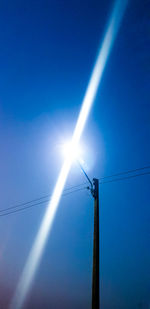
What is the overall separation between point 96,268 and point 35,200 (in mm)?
10351

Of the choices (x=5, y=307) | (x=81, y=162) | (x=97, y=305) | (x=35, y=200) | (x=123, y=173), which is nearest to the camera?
(x=97, y=305)

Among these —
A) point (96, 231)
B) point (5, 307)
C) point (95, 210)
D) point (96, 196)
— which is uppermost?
point (96, 196)

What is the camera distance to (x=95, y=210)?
26.0 ft

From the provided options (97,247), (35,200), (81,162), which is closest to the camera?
(97,247)

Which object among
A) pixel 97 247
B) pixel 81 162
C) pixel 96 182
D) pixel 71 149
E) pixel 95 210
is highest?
pixel 71 149

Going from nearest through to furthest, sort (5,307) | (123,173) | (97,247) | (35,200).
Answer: (97,247)
(123,173)
(35,200)
(5,307)

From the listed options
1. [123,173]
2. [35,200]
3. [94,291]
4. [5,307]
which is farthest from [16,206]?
[5,307]

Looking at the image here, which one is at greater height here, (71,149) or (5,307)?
(71,149)

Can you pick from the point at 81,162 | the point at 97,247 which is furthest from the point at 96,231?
the point at 81,162

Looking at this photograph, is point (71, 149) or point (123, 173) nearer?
point (71, 149)

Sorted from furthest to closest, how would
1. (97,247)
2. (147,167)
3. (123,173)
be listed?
(123,173) < (147,167) < (97,247)

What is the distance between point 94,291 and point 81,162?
471cm

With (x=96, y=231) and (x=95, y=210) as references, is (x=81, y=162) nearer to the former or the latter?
(x=95, y=210)

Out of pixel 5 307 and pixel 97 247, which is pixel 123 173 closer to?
pixel 97 247
